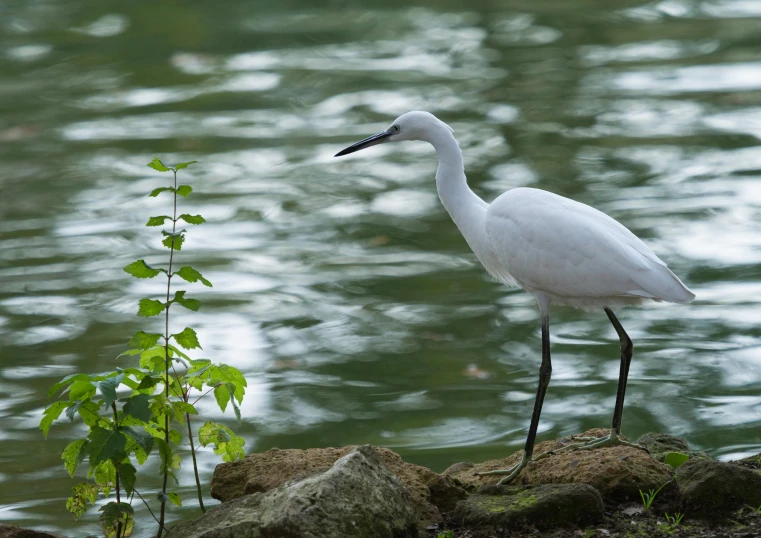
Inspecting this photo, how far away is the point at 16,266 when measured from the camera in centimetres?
816

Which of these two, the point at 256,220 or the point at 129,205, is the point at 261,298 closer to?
the point at 256,220

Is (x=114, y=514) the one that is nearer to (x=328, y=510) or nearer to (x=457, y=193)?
(x=328, y=510)

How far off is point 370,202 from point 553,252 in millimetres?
4756

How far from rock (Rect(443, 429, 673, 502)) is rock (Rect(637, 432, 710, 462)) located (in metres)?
0.25

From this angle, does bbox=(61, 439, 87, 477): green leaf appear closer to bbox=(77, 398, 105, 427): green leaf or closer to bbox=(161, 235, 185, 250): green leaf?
bbox=(77, 398, 105, 427): green leaf

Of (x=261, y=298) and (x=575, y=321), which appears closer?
(x=575, y=321)

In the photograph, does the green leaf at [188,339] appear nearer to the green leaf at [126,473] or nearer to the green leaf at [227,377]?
the green leaf at [227,377]

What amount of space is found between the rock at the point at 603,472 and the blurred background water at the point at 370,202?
1182mm

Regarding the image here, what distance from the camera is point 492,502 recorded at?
12.3 feet

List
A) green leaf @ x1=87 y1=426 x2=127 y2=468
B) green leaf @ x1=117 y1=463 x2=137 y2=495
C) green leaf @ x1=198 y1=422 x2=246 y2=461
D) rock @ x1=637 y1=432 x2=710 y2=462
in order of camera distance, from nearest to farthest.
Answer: green leaf @ x1=87 y1=426 x2=127 y2=468 < green leaf @ x1=117 y1=463 x2=137 y2=495 < green leaf @ x1=198 y1=422 x2=246 y2=461 < rock @ x1=637 y1=432 x2=710 y2=462

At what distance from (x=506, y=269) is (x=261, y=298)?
3.17 metres

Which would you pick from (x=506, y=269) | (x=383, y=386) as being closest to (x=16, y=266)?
(x=383, y=386)

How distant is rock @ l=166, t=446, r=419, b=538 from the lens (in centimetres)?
340

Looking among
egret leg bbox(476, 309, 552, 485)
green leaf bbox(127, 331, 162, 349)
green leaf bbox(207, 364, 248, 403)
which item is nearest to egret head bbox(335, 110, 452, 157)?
egret leg bbox(476, 309, 552, 485)
